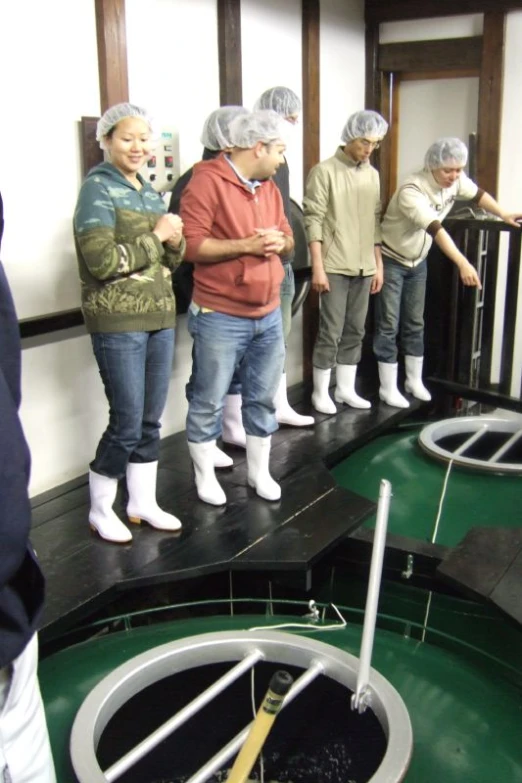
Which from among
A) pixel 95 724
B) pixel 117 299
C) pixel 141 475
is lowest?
pixel 95 724

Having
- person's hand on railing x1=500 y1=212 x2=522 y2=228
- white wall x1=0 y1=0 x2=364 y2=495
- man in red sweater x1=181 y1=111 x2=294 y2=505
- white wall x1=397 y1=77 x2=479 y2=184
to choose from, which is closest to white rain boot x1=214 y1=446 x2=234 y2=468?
man in red sweater x1=181 y1=111 x2=294 y2=505

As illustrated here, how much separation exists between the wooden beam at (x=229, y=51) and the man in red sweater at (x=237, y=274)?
1165 millimetres

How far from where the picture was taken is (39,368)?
3158 millimetres

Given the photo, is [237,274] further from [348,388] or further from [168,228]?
[348,388]

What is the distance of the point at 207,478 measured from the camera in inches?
124

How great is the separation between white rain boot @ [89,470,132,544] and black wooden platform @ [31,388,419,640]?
32mm

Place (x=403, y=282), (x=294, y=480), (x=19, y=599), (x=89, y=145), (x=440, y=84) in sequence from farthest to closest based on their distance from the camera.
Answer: (x=440, y=84)
(x=403, y=282)
(x=294, y=480)
(x=89, y=145)
(x=19, y=599)

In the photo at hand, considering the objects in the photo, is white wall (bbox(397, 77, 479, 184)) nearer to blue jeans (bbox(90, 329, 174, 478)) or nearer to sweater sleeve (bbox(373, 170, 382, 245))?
sweater sleeve (bbox(373, 170, 382, 245))

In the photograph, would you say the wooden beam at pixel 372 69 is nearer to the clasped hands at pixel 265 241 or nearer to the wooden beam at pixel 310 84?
the wooden beam at pixel 310 84

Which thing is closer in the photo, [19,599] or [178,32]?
[19,599]

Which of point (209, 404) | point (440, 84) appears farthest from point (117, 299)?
point (440, 84)

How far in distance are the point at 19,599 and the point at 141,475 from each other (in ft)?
5.32

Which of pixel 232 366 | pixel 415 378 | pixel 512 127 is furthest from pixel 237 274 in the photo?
pixel 512 127

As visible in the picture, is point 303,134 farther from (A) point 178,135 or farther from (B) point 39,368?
(B) point 39,368
